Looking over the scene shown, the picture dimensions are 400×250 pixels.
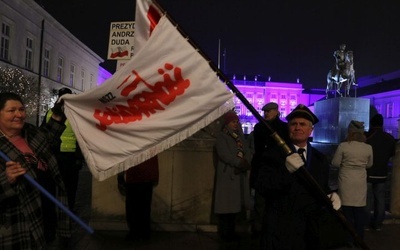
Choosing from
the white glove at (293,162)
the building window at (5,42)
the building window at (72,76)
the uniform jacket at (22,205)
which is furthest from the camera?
the building window at (72,76)

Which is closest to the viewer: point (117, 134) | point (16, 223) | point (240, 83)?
point (16, 223)

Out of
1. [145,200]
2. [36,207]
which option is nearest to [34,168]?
[36,207]

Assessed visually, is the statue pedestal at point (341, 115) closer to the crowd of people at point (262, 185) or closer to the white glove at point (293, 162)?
the crowd of people at point (262, 185)

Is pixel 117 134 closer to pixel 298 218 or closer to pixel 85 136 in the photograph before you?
→ pixel 85 136

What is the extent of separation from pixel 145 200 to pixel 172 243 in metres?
0.75

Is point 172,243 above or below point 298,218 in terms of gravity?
below

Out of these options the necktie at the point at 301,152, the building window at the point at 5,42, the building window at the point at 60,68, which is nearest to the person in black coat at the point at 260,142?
the necktie at the point at 301,152

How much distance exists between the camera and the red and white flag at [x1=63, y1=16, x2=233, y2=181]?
3117mm

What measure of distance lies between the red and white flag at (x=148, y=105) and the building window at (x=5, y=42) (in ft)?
100

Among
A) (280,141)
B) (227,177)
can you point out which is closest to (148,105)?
(280,141)

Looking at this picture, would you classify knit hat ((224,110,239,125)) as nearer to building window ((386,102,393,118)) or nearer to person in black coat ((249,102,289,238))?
person in black coat ((249,102,289,238))

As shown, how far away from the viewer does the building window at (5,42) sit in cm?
3023

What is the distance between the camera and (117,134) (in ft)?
10.8

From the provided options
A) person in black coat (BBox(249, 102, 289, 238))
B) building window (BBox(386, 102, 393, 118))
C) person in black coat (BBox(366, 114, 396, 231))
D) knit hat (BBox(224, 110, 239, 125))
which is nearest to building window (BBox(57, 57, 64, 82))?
knit hat (BBox(224, 110, 239, 125))
